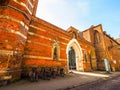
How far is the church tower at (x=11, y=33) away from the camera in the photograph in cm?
580

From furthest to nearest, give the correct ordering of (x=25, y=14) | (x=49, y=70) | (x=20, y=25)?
(x=49, y=70) → (x=25, y=14) → (x=20, y=25)

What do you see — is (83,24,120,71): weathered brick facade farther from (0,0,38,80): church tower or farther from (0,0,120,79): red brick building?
(0,0,38,80): church tower

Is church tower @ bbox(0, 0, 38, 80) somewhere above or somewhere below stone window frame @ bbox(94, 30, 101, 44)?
below

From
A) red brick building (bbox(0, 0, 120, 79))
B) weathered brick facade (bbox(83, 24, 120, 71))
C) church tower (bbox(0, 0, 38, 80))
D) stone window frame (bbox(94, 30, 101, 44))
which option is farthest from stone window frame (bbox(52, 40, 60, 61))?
stone window frame (bbox(94, 30, 101, 44))

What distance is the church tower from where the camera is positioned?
19.0 ft

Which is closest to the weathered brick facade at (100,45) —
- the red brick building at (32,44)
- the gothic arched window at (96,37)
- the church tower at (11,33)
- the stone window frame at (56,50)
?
the gothic arched window at (96,37)

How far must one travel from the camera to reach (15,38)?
641 cm

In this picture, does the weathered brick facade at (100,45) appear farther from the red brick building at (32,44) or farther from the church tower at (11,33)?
the church tower at (11,33)

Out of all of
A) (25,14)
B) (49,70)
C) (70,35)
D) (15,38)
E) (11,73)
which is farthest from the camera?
(70,35)

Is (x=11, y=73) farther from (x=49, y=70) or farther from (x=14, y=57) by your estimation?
(x=49, y=70)

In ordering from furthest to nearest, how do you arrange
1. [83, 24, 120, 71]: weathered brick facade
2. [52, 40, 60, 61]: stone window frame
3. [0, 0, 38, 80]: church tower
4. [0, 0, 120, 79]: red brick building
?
1. [83, 24, 120, 71]: weathered brick facade
2. [52, 40, 60, 61]: stone window frame
3. [0, 0, 120, 79]: red brick building
4. [0, 0, 38, 80]: church tower

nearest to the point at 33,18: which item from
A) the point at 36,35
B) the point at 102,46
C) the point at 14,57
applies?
the point at 36,35

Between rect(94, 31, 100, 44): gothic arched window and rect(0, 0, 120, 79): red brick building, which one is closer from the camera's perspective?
rect(0, 0, 120, 79): red brick building

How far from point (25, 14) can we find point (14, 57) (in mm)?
3768
